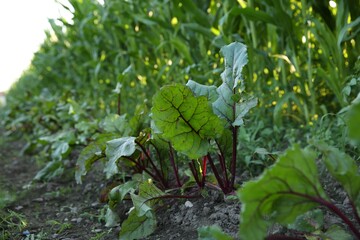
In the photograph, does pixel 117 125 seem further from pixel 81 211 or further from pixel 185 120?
pixel 185 120

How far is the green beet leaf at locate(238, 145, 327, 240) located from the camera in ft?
4.00

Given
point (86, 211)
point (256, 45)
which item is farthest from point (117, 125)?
point (256, 45)

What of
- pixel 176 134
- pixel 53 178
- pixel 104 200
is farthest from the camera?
pixel 53 178

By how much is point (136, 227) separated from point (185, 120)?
0.46 m

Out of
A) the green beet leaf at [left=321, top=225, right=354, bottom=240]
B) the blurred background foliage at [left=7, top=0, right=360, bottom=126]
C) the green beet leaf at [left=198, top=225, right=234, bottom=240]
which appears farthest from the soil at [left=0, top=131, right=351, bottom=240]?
the blurred background foliage at [left=7, top=0, right=360, bottom=126]

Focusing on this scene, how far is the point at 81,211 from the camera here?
2418 millimetres

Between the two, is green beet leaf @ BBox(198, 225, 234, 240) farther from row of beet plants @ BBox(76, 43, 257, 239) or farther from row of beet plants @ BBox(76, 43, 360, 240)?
row of beet plants @ BBox(76, 43, 257, 239)

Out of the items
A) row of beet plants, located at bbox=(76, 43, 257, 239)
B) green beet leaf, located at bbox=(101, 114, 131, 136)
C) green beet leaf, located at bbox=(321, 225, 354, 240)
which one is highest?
green beet leaf, located at bbox=(101, 114, 131, 136)

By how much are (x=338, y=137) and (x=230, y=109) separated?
81 centimetres

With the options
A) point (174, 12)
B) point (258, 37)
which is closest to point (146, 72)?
point (174, 12)

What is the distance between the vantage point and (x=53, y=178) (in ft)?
10.2

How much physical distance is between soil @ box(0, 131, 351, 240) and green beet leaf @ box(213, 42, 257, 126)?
364 millimetres

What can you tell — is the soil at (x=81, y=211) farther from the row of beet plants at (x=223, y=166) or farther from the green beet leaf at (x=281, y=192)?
the green beet leaf at (x=281, y=192)

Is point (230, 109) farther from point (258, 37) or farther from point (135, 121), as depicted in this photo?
point (258, 37)
